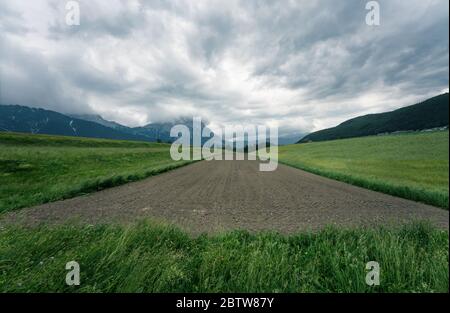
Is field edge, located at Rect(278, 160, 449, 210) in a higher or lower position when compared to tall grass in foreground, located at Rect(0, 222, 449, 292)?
lower

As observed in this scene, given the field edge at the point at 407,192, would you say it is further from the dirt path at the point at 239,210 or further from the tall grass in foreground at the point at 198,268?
the tall grass in foreground at the point at 198,268

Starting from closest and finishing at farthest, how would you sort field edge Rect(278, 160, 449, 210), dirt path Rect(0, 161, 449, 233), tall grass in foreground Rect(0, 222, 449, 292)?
tall grass in foreground Rect(0, 222, 449, 292) → dirt path Rect(0, 161, 449, 233) → field edge Rect(278, 160, 449, 210)

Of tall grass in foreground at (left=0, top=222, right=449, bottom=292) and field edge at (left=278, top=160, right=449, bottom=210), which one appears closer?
tall grass in foreground at (left=0, top=222, right=449, bottom=292)

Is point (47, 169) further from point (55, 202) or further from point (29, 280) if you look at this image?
point (29, 280)

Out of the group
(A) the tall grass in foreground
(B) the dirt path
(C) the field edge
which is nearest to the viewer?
(A) the tall grass in foreground

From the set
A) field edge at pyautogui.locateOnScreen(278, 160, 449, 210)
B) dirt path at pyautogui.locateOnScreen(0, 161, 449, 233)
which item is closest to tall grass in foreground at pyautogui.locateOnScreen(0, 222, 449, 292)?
dirt path at pyautogui.locateOnScreen(0, 161, 449, 233)

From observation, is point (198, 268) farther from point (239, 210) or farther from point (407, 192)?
point (407, 192)

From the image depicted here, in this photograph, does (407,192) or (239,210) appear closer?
(239,210)

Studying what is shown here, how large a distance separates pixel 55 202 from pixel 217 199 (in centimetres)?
896

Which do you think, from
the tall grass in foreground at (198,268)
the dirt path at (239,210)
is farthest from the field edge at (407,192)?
the tall grass in foreground at (198,268)

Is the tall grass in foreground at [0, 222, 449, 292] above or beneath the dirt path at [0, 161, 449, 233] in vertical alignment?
above

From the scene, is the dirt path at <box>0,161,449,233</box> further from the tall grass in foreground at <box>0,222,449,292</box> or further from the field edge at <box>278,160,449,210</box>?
the tall grass in foreground at <box>0,222,449,292</box>

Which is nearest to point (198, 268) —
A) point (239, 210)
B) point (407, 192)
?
point (239, 210)

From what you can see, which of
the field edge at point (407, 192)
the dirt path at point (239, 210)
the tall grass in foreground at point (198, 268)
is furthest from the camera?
the field edge at point (407, 192)
